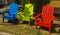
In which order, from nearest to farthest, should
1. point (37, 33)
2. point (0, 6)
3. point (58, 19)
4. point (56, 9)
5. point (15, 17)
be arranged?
1. point (37, 33)
2. point (15, 17)
3. point (58, 19)
4. point (56, 9)
5. point (0, 6)

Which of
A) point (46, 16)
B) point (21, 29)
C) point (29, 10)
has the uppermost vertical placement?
point (29, 10)

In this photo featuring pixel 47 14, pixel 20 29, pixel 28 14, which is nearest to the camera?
pixel 20 29

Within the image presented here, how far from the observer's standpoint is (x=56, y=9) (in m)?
11.0

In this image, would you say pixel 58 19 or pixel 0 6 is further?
pixel 0 6

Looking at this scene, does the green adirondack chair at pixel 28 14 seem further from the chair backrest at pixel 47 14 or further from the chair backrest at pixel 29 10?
the chair backrest at pixel 47 14

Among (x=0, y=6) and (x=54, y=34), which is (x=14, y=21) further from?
(x=0, y=6)

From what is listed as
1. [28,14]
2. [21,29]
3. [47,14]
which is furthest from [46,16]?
[21,29]

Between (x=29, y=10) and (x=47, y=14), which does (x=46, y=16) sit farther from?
(x=29, y=10)

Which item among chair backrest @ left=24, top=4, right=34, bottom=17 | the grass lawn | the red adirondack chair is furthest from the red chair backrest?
chair backrest @ left=24, top=4, right=34, bottom=17

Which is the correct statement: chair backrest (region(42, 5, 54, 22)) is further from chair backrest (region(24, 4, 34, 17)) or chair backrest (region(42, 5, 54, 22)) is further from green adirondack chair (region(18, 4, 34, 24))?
chair backrest (region(24, 4, 34, 17))

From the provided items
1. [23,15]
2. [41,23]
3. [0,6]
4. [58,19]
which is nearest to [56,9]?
[58,19]

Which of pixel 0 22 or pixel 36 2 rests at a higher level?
pixel 36 2

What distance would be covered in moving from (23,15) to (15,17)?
0.50 meters

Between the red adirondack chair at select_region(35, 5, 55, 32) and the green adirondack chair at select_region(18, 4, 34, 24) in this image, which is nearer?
the red adirondack chair at select_region(35, 5, 55, 32)
